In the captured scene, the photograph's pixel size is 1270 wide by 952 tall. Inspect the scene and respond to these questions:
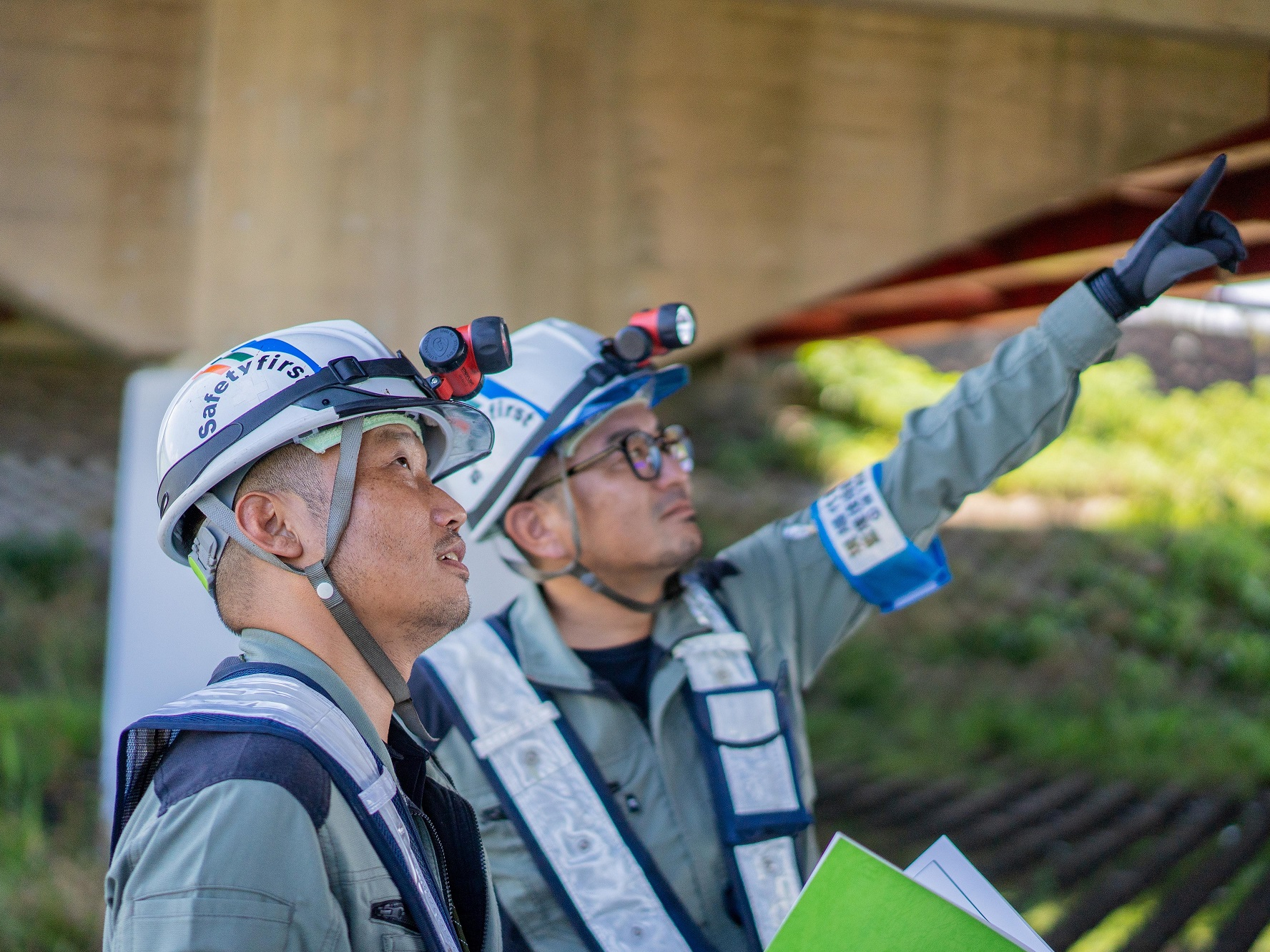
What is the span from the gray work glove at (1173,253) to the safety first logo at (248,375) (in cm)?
175

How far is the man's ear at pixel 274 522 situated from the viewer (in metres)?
1.76

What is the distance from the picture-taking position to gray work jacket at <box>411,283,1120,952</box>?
2508 millimetres

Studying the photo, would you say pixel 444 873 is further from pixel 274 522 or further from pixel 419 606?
pixel 274 522

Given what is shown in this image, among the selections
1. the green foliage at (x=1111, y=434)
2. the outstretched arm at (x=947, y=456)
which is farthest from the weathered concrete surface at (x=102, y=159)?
the green foliage at (x=1111, y=434)

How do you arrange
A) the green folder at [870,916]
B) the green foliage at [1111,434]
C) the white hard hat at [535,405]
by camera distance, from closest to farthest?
the green folder at [870,916], the white hard hat at [535,405], the green foliage at [1111,434]

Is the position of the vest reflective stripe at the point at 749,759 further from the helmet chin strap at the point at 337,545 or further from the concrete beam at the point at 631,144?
the concrete beam at the point at 631,144

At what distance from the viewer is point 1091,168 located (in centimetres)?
520

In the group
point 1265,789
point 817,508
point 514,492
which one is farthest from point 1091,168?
point 1265,789

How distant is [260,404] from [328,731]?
0.55m

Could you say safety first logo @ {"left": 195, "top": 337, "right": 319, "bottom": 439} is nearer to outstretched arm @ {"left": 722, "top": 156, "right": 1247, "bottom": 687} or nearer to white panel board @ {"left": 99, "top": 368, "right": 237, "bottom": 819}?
outstretched arm @ {"left": 722, "top": 156, "right": 1247, "bottom": 687}

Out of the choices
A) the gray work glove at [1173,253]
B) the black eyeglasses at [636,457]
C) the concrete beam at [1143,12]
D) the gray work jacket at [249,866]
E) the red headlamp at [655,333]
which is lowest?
the gray work jacket at [249,866]

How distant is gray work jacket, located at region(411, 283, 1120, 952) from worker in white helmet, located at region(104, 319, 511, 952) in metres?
0.71

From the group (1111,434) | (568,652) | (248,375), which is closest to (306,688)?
(248,375)

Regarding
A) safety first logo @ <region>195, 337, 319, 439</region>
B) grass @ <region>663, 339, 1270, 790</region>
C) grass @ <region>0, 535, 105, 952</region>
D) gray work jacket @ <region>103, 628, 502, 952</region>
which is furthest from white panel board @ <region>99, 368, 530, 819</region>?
grass @ <region>663, 339, 1270, 790</region>
